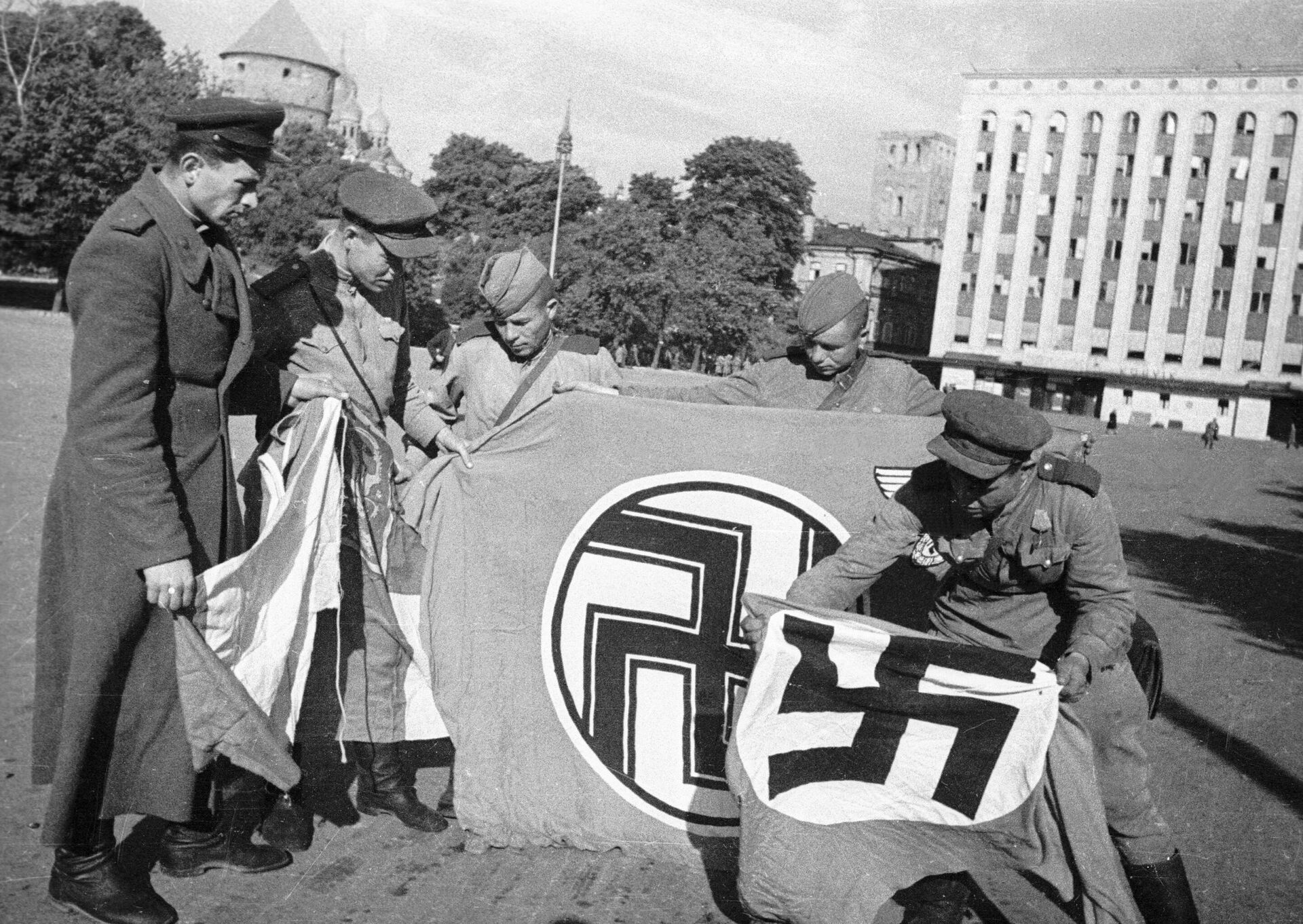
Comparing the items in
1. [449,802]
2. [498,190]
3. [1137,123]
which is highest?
[1137,123]

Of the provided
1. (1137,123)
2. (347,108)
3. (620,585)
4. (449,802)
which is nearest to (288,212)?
(1137,123)

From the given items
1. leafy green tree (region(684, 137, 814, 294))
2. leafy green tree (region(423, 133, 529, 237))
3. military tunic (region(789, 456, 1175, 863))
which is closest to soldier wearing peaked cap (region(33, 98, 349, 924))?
military tunic (region(789, 456, 1175, 863))

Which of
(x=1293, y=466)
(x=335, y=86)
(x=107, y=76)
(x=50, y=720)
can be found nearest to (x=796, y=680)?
(x=50, y=720)

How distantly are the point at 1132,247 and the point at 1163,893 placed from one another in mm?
72362

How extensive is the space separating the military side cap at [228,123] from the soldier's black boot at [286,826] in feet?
7.72

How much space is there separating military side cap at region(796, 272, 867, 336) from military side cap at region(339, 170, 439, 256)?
148 cm

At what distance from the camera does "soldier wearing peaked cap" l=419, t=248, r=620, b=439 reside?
498 cm

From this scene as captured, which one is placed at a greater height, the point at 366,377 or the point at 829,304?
the point at 829,304

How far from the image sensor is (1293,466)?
43.6 meters

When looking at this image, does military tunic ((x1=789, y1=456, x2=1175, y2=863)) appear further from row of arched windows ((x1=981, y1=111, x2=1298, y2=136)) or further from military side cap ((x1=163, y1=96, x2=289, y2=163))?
row of arched windows ((x1=981, y1=111, x2=1298, y2=136))

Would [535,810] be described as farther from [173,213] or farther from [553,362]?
[173,213]

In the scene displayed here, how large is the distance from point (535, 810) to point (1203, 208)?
236 ft

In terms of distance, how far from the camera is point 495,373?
17.0 feet

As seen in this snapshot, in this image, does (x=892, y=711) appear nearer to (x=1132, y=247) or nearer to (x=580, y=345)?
(x=580, y=345)
